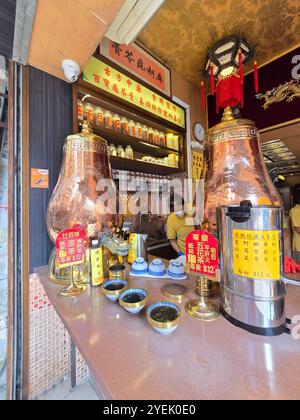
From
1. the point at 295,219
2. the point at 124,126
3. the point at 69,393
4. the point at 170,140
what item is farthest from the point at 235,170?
the point at 295,219

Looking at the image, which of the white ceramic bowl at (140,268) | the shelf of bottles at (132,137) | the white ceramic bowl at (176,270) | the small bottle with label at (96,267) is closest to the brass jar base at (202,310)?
the white ceramic bowl at (176,270)

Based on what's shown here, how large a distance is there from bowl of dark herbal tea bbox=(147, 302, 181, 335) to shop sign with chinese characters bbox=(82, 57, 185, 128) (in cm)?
181

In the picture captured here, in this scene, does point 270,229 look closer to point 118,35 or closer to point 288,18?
point 118,35

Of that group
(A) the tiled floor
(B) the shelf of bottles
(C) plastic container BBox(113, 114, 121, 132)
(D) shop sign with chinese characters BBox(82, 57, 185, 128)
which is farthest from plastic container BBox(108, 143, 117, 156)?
(A) the tiled floor

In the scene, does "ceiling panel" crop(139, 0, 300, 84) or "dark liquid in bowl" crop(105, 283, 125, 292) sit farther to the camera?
"ceiling panel" crop(139, 0, 300, 84)

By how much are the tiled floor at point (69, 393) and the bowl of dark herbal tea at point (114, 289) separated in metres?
1.11

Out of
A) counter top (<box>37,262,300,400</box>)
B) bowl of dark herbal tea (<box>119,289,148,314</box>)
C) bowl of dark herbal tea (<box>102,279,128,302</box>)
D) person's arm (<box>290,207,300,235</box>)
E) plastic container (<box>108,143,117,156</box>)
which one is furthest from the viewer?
person's arm (<box>290,207,300,235</box>)

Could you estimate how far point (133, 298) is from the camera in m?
0.73

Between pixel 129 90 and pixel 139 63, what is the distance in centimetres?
44

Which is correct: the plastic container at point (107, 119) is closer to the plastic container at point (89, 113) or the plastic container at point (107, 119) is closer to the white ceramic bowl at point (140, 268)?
the plastic container at point (89, 113)

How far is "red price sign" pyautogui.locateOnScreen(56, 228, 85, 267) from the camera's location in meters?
0.87

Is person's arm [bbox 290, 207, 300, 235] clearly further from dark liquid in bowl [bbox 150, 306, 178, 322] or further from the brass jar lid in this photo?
dark liquid in bowl [bbox 150, 306, 178, 322]

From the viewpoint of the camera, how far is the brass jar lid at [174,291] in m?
0.81
